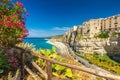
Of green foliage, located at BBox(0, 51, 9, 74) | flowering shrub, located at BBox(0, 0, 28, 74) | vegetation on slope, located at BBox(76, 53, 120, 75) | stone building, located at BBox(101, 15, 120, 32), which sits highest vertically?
stone building, located at BBox(101, 15, 120, 32)

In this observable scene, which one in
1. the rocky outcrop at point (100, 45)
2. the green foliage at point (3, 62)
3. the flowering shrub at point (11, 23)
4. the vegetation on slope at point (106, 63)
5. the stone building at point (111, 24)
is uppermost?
the stone building at point (111, 24)

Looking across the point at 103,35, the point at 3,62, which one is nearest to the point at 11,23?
the point at 3,62

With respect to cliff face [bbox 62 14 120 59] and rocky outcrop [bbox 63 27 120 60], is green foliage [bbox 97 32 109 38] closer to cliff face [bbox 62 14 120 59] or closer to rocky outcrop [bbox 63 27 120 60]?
cliff face [bbox 62 14 120 59]

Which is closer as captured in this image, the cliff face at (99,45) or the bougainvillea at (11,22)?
the bougainvillea at (11,22)

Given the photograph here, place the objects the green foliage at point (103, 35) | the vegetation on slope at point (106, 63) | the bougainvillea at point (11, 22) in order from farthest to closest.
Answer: the green foliage at point (103, 35), the vegetation on slope at point (106, 63), the bougainvillea at point (11, 22)

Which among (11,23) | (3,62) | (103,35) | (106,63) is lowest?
(106,63)

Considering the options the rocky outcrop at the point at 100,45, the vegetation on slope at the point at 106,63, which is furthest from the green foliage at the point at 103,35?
the vegetation on slope at the point at 106,63

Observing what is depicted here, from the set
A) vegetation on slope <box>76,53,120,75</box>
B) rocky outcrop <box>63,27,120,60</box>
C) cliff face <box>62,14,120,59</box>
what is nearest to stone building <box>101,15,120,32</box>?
cliff face <box>62,14,120,59</box>

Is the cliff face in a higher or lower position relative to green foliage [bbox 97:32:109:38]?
→ lower

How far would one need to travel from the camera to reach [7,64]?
23.2ft

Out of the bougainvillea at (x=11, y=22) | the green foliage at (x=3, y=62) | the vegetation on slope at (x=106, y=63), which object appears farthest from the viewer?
the vegetation on slope at (x=106, y=63)

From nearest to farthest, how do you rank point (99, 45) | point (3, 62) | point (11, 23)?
point (11, 23), point (3, 62), point (99, 45)

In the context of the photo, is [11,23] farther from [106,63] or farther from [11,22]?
[106,63]

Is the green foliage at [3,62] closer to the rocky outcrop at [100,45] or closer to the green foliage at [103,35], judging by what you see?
the rocky outcrop at [100,45]
